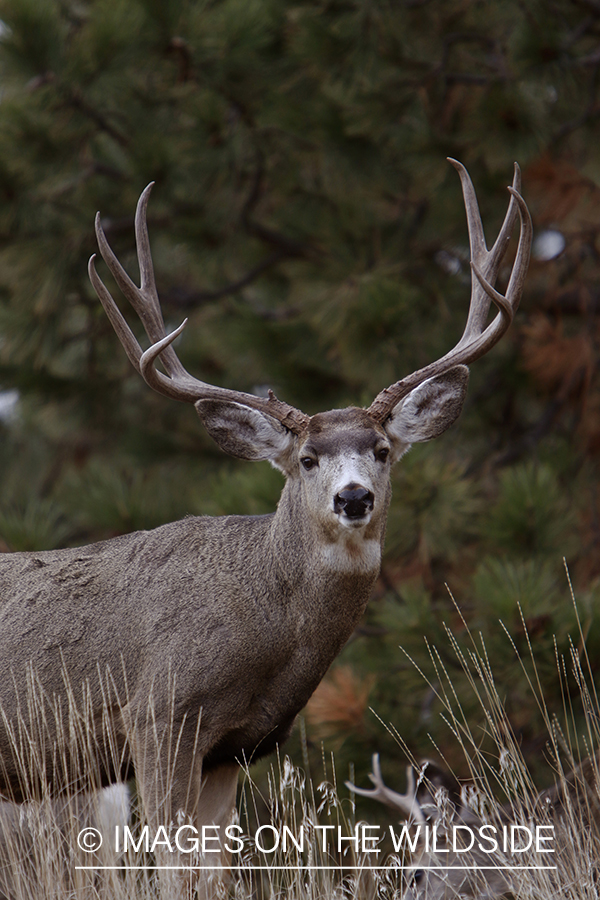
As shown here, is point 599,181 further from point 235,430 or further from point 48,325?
point 48,325

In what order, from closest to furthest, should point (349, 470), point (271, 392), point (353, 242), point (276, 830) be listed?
point (276, 830)
point (349, 470)
point (271, 392)
point (353, 242)

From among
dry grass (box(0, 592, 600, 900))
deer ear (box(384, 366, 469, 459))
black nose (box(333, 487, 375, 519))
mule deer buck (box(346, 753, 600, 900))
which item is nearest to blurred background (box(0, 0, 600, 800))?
deer ear (box(384, 366, 469, 459))

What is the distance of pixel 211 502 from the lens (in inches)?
270

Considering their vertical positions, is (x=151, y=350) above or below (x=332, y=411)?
above

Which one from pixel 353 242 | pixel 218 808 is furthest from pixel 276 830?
pixel 353 242

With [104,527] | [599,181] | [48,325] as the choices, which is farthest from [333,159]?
[104,527]

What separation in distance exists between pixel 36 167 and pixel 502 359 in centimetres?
377

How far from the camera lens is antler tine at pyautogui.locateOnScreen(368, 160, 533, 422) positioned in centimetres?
495

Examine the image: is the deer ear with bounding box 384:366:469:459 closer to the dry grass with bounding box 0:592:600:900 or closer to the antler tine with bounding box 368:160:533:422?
the antler tine with bounding box 368:160:533:422

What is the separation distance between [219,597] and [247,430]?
83cm

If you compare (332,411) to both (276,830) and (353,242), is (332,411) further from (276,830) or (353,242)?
(353,242)

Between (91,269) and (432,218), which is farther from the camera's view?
(432,218)

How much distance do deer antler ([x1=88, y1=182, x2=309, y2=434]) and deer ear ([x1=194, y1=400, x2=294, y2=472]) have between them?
0.14ft
